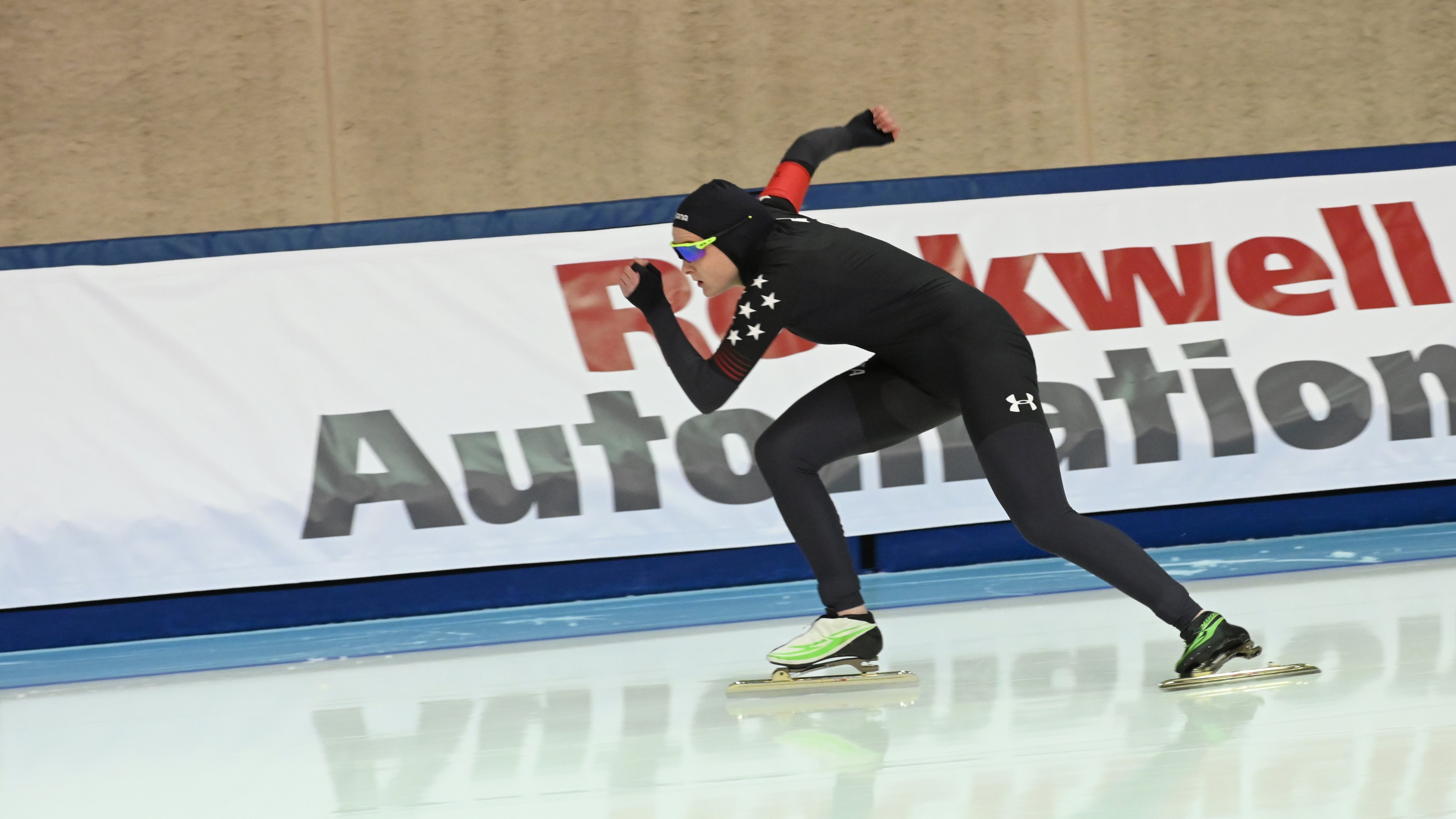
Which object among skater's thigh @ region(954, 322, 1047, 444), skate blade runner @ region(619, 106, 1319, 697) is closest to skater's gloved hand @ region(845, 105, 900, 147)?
skate blade runner @ region(619, 106, 1319, 697)

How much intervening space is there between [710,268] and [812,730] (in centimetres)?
100

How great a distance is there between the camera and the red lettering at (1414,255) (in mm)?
4832

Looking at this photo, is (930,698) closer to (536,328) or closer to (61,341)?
(536,328)

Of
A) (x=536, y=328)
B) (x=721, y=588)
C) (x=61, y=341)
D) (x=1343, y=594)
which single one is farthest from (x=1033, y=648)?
(x=61, y=341)

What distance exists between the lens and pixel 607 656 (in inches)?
140

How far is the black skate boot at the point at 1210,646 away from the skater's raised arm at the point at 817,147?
1.29 metres

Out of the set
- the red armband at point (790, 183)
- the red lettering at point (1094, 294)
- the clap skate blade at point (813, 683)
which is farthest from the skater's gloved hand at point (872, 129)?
the red lettering at point (1094, 294)

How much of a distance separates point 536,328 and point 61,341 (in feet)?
5.11

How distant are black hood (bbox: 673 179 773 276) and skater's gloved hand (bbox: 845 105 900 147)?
55cm

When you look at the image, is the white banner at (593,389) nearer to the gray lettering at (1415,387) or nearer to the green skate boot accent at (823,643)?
the gray lettering at (1415,387)

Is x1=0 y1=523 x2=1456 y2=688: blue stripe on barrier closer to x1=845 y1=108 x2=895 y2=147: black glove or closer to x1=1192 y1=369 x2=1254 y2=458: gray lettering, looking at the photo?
x1=1192 y1=369 x2=1254 y2=458: gray lettering

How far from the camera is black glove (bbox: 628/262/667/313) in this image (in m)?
2.74

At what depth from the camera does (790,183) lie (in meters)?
3.15

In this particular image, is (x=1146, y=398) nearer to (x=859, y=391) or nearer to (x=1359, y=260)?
(x=1359, y=260)
